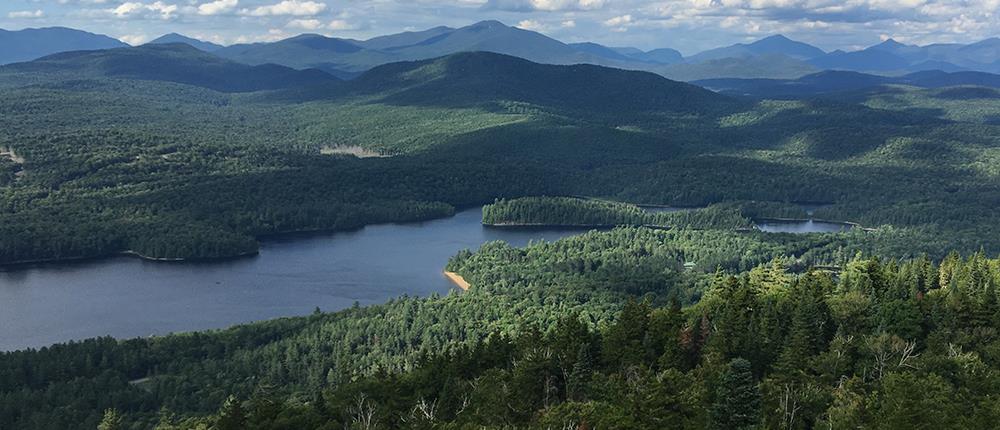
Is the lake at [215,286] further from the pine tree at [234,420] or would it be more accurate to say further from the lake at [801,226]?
the pine tree at [234,420]

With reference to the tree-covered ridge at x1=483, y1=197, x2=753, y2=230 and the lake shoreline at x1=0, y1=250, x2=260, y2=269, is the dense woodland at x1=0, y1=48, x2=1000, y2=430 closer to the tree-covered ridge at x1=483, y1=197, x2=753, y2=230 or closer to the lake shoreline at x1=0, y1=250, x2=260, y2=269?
the tree-covered ridge at x1=483, y1=197, x2=753, y2=230

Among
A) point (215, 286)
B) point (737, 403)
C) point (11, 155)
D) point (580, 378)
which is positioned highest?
point (11, 155)

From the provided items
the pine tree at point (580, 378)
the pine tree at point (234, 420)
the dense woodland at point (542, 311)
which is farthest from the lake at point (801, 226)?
the pine tree at point (234, 420)

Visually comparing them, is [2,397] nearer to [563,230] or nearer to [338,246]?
[338,246]

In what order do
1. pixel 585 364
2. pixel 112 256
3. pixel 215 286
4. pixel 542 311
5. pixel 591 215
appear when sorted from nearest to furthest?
pixel 585 364, pixel 542 311, pixel 215 286, pixel 112 256, pixel 591 215

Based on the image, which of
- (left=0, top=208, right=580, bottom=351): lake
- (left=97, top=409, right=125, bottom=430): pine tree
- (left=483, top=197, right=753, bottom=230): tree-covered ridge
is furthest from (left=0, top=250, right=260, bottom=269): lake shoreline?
(left=97, top=409, right=125, bottom=430): pine tree

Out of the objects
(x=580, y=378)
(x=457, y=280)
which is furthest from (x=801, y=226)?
(x=580, y=378)

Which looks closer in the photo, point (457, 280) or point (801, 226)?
point (457, 280)

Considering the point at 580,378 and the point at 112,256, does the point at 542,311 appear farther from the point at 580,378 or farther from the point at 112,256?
the point at 112,256
